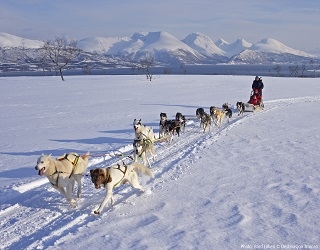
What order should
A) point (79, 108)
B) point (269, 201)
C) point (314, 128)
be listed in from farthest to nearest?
point (79, 108)
point (314, 128)
point (269, 201)

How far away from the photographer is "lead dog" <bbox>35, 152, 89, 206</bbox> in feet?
16.9

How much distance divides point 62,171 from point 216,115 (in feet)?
23.6

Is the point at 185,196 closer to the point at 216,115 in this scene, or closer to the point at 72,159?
the point at 72,159

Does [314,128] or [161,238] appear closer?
[161,238]

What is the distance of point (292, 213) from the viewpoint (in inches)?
194

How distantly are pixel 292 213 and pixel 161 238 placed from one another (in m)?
1.85

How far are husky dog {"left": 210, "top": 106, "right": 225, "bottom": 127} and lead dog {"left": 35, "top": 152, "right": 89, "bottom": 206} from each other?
664cm

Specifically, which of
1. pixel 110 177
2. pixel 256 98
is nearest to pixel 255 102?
pixel 256 98

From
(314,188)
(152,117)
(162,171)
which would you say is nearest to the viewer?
(314,188)

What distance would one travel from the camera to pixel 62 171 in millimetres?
5289

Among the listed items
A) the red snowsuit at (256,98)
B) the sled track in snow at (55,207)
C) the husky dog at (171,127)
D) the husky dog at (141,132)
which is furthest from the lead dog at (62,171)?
the red snowsuit at (256,98)

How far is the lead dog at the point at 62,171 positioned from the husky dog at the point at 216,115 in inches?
261

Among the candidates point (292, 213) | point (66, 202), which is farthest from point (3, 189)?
point (292, 213)

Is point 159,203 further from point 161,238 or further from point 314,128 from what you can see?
point 314,128
